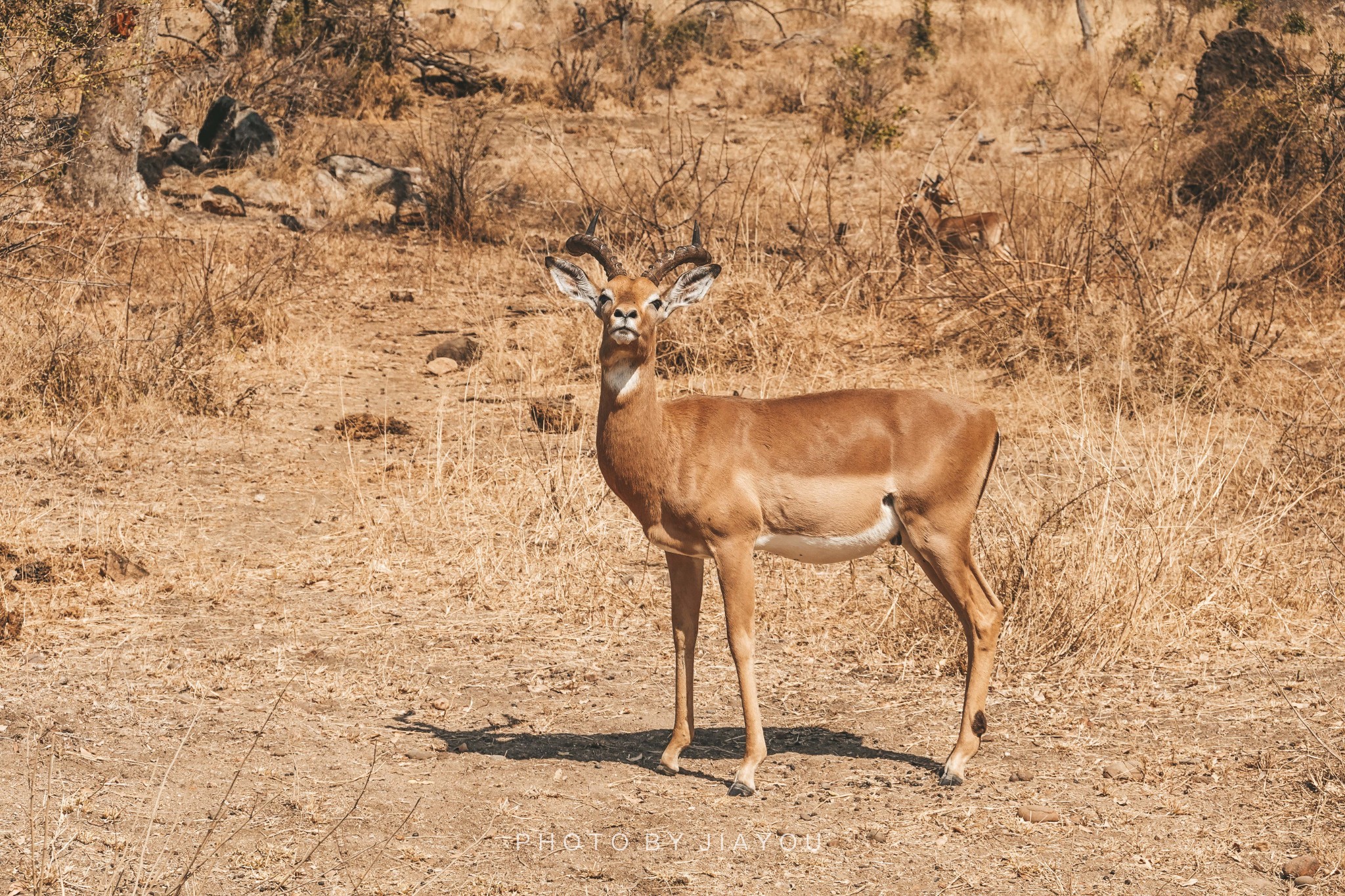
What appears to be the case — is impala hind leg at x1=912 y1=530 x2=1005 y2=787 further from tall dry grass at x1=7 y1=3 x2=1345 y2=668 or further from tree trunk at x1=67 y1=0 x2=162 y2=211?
tree trunk at x1=67 y1=0 x2=162 y2=211

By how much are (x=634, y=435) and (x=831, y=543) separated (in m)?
0.79

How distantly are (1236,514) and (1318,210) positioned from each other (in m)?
6.33

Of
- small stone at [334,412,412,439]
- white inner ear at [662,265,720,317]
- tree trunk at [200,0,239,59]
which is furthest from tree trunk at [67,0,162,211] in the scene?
white inner ear at [662,265,720,317]

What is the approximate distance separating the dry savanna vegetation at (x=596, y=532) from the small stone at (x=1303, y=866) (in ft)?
0.05

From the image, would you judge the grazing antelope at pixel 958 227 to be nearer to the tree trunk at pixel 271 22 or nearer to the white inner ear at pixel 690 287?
the white inner ear at pixel 690 287

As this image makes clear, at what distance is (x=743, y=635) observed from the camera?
17.1ft

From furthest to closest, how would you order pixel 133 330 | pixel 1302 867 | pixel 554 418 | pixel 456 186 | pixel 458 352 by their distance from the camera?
pixel 456 186
pixel 458 352
pixel 133 330
pixel 554 418
pixel 1302 867

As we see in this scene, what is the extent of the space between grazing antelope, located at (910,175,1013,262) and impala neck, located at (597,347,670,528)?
7.10 m

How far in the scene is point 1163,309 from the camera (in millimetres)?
10688

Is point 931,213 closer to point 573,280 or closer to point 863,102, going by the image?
point 863,102

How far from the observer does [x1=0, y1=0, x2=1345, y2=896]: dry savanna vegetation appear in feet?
15.8

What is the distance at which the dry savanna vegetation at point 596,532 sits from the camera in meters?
4.83

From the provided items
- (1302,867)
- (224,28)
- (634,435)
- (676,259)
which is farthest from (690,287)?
(224,28)

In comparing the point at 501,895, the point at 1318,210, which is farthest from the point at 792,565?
the point at 1318,210
